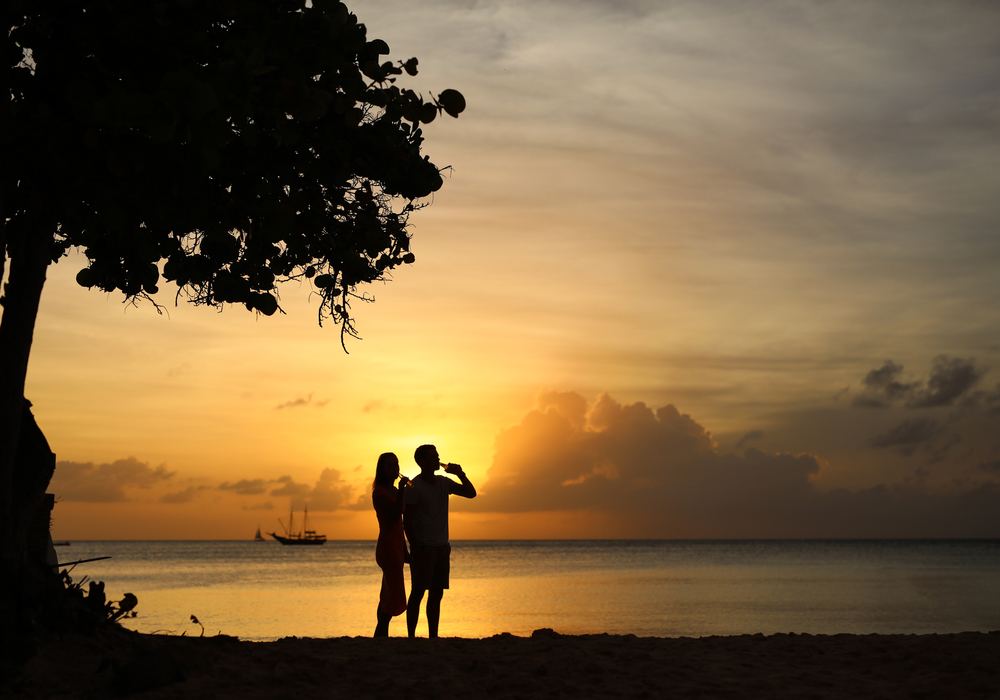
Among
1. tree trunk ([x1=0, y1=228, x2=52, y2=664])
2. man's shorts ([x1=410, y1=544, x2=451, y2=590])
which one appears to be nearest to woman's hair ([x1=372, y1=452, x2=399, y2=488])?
man's shorts ([x1=410, y1=544, x2=451, y2=590])

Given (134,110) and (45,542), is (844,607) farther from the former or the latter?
(134,110)

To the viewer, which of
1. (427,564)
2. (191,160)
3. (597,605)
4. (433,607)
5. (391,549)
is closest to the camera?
(191,160)

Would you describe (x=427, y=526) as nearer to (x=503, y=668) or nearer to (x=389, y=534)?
(x=389, y=534)

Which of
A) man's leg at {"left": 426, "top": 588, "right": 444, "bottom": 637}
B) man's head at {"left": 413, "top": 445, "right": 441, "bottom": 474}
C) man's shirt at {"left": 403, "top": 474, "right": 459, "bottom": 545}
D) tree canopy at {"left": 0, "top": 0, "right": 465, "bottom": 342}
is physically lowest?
man's leg at {"left": 426, "top": 588, "right": 444, "bottom": 637}

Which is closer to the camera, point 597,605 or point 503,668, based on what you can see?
point 503,668

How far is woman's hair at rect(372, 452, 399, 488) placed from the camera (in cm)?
1224

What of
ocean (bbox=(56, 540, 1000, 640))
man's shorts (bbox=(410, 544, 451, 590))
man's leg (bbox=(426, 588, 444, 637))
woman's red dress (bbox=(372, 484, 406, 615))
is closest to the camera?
man's shorts (bbox=(410, 544, 451, 590))

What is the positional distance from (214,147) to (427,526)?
647 cm

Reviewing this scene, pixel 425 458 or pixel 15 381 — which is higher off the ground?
pixel 15 381

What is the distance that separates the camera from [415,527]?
12.2m

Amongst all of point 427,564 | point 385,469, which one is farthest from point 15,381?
point 427,564

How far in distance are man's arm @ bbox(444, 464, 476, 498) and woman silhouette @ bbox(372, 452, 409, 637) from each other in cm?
60

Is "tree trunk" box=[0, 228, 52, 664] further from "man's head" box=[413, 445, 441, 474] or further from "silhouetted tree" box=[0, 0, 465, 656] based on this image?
"man's head" box=[413, 445, 441, 474]

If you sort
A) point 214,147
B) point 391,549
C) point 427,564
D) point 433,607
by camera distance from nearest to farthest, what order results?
point 214,147 < point 427,564 < point 391,549 < point 433,607
